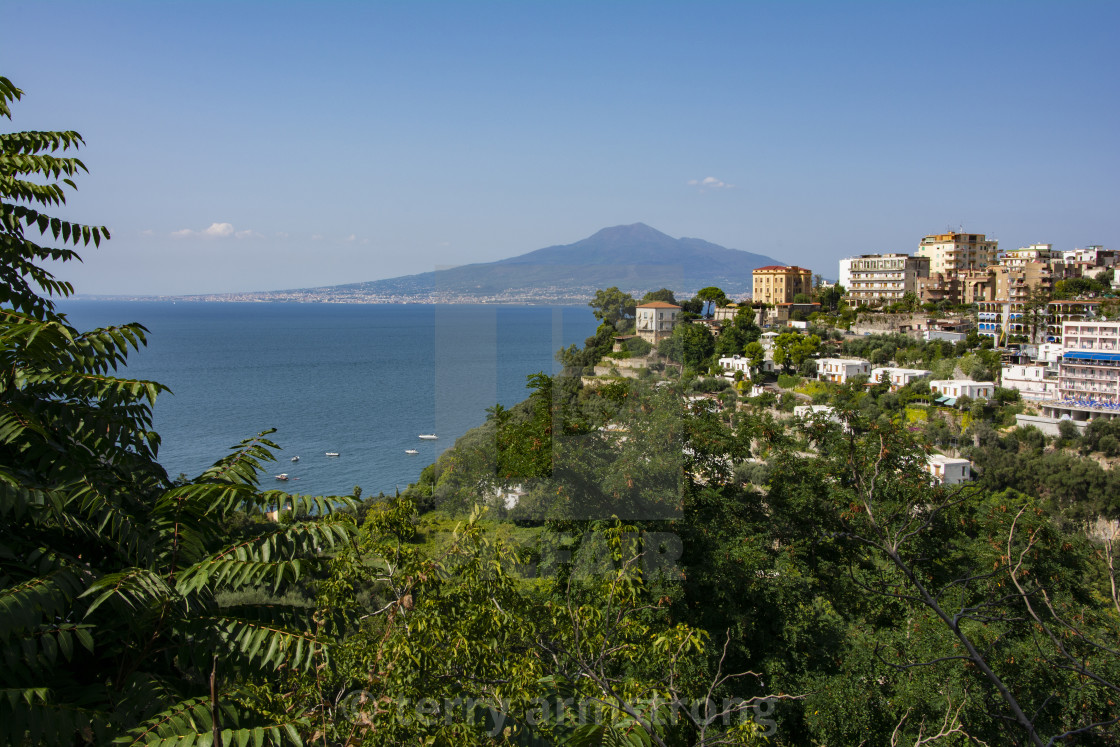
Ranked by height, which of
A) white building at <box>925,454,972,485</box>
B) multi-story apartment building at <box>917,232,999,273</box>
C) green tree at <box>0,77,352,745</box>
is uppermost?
multi-story apartment building at <box>917,232,999,273</box>

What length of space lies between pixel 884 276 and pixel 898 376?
26.9 m

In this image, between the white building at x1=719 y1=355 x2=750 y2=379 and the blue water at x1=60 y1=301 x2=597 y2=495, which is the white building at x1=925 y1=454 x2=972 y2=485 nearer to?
the white building at x1=719 y1=355 x2=750 y2=379

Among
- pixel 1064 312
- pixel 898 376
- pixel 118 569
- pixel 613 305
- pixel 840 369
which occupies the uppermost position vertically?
pixel 613 305

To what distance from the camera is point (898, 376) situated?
40.5m

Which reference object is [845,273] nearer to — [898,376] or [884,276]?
[884,276]

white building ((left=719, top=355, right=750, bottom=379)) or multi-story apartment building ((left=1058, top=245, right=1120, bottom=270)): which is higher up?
multi-story apartment building ((left=1058, top=245, right=1120, bottom=270))

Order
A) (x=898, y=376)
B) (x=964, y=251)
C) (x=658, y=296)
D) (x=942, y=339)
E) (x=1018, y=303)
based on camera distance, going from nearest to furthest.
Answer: (x=658, y=296)
(x=898, y=376)
(x=942, y=339)
(x=1018, y=303)
(x=964, y=251)

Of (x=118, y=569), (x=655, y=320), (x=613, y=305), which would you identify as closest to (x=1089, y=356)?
(x=655, y=320)

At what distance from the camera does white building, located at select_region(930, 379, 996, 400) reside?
3747 cm

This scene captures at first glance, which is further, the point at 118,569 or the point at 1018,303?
the point at 1018,303

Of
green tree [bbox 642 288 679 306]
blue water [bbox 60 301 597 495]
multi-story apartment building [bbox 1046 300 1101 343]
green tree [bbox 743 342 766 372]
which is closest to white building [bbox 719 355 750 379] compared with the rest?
green tree [bbox 743 342 766 372]

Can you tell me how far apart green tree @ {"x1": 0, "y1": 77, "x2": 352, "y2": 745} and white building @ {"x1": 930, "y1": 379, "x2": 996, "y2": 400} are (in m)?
41.9

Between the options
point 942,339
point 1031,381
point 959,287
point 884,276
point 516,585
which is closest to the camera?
point 516,585

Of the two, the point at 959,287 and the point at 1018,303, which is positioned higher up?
the point at 959,287
